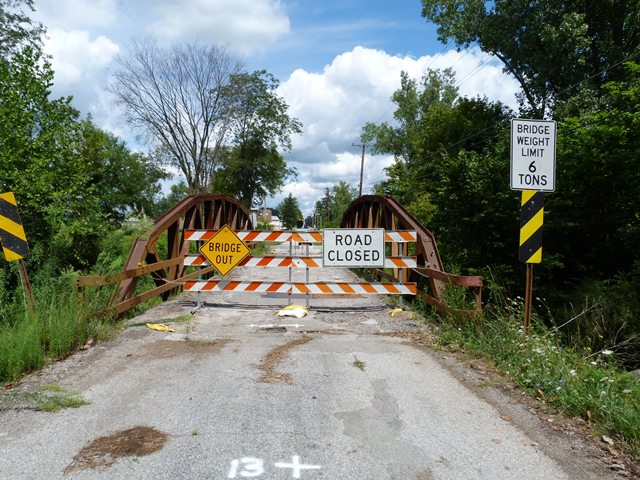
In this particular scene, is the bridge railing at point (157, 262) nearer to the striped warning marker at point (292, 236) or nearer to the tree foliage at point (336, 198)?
the striped warning marker at point (292, 236)

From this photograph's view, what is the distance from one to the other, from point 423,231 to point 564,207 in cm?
418

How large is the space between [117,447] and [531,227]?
5422 millimetres

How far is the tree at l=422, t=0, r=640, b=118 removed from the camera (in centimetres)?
2088

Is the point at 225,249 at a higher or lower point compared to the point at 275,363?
higher

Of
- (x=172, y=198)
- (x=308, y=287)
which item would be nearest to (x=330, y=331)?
(x=308, y=287)

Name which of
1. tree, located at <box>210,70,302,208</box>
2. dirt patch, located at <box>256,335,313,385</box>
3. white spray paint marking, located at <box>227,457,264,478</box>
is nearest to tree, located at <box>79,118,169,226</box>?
tree, located at <box>210,70,302,208</box>

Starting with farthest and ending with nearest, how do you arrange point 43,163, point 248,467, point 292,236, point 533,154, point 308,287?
point 43,163, point 292,236, point 308,287, point 533,154, point 248,467

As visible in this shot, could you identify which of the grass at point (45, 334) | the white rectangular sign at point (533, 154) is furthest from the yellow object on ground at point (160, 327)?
the white rectangular sign at point (533, 154)

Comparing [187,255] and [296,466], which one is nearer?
[296,466]

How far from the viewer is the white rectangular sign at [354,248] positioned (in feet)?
30.5

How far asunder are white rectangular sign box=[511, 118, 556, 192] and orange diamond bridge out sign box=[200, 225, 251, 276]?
499 cm

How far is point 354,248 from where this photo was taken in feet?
30.7

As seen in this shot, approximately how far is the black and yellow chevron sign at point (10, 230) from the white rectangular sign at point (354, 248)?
15.7 ft

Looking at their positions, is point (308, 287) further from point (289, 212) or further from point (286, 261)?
point (289, 212)
